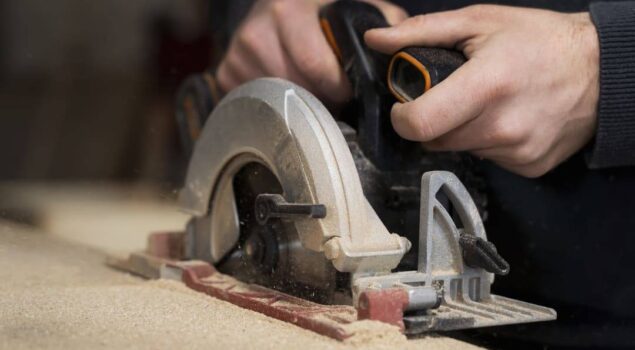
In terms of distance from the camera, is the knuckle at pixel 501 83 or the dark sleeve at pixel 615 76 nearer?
the knuckle at pixel 501 83

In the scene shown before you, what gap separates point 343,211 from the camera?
56.4 inches

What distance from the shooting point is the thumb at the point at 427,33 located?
1.63m

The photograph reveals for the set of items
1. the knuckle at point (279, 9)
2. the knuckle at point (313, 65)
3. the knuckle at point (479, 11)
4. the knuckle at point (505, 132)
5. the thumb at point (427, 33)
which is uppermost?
the knuckle at point (279, 9)

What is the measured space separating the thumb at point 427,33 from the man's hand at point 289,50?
17cm

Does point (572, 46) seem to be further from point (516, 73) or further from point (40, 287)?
point (40, 287)

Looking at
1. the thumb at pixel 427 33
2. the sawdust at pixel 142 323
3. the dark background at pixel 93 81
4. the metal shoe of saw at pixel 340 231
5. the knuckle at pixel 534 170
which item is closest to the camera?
the sawdust at pixel 142 323

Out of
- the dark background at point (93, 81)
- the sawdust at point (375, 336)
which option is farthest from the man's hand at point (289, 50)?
the dark background at point (93, 81)

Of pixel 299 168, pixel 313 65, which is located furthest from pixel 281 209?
pixel 313 65

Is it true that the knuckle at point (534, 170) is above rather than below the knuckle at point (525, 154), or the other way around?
below

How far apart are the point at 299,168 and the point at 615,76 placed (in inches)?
25.8

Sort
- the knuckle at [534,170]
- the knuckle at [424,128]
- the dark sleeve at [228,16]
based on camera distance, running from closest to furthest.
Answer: the knuckle at [424,128] → the knuckle at [534,170] → the dark sleeve at [228,16]

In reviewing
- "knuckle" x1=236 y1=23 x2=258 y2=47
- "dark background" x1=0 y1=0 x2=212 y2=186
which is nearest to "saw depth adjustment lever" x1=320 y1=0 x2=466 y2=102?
"knuckle" x1=236 y1=23 x2=258 y2=47

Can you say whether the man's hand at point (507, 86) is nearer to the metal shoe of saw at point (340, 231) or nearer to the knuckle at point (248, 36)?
the metal shoe of saw at point (340, 231)

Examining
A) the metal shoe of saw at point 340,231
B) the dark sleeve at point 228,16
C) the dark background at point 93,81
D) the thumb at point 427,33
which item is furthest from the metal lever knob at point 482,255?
the dark background at point 93,81
